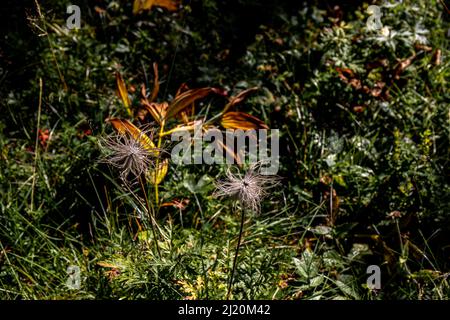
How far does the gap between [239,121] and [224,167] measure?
26 centimetres

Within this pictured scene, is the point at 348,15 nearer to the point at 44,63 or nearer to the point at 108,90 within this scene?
the point at 108,90

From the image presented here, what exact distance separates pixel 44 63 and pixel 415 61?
216 centimetres

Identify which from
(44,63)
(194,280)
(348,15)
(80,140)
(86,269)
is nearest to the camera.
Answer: (194,280)

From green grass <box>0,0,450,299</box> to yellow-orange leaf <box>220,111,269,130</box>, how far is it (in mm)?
239

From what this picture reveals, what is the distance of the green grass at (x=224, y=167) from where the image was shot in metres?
2.53

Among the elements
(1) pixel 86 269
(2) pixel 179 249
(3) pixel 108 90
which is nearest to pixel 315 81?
(3) pixel 108 90

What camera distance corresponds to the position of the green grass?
253 cm

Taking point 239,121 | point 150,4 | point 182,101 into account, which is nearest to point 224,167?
point 239,121

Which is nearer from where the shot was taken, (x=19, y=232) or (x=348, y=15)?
(x=19, y=232)

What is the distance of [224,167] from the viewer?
3018 millimetres

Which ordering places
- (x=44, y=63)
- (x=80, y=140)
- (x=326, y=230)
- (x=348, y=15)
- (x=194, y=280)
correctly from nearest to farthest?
1. (x=194, y=280)
2. (x=326, y=230)
3. (x=80, y=140)
4. (x=44, y=63)
5. (x=348, y=15)

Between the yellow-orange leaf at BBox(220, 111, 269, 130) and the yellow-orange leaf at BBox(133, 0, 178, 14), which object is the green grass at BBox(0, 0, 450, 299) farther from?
the yellow-orange leaf at BBox(220, 111, 269, 130)

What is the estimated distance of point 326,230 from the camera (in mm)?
2799
